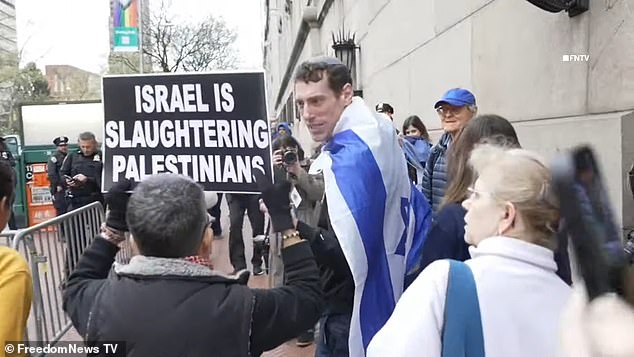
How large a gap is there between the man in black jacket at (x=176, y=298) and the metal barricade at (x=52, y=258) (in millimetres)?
2885

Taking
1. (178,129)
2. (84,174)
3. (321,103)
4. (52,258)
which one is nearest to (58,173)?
(84,174)

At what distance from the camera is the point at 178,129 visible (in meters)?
2.94

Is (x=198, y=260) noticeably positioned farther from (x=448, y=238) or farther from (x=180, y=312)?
(x=448, y=238)

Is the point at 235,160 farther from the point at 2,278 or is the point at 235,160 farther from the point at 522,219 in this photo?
the point at 522,219

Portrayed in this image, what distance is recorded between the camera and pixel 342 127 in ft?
8.35

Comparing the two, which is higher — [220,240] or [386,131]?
[386,131]

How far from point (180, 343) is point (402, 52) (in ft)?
25.7

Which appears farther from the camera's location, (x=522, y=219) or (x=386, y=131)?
(x=386, y=131)

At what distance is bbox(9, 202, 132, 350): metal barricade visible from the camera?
477cm

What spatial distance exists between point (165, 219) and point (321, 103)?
101cm

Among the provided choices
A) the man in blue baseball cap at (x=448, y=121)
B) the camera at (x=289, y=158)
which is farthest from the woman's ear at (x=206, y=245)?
the man in blue baseball cap at (x=448, y=121)

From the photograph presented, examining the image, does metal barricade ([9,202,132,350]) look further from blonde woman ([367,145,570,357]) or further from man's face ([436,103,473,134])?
blonde woman ([367,145,570,357])

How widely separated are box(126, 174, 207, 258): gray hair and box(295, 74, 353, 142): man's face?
854mm

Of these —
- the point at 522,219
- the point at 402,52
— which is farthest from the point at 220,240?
the point at 522,219
